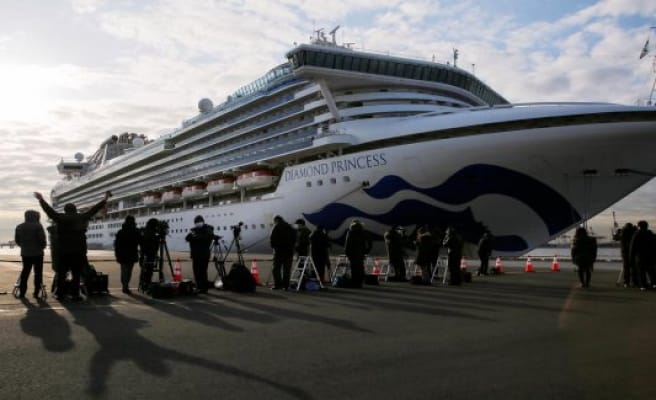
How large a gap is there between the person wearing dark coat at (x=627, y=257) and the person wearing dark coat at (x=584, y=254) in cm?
62

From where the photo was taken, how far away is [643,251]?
34.0 ft

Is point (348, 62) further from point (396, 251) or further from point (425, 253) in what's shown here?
point (425, 253)

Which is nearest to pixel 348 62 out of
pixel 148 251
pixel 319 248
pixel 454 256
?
pixel 454 256

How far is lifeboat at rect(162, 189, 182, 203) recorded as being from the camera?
38.5 metres

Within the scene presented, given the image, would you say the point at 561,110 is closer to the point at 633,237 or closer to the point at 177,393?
the point at 633,237

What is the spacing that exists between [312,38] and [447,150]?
12209mm

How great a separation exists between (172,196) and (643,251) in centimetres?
3333

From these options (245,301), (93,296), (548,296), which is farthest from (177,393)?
(548,296)

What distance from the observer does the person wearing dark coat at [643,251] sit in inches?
404

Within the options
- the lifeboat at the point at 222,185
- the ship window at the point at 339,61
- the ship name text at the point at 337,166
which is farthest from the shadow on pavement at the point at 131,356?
the lifeboat at the point at 222,185

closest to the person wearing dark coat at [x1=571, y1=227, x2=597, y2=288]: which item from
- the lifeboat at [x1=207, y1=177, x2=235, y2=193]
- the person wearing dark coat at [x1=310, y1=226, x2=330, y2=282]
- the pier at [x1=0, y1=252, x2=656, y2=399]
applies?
the pier at [x1=0, y1=252, x2=656, y2=399]

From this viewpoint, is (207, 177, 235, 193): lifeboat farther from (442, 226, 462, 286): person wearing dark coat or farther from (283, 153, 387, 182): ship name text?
(442, 226, 462, 286): person wearing dark coat

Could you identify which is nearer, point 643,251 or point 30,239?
point 30,239

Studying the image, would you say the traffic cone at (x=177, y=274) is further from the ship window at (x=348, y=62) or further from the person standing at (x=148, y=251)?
the ship window at (x=348, y=62)
